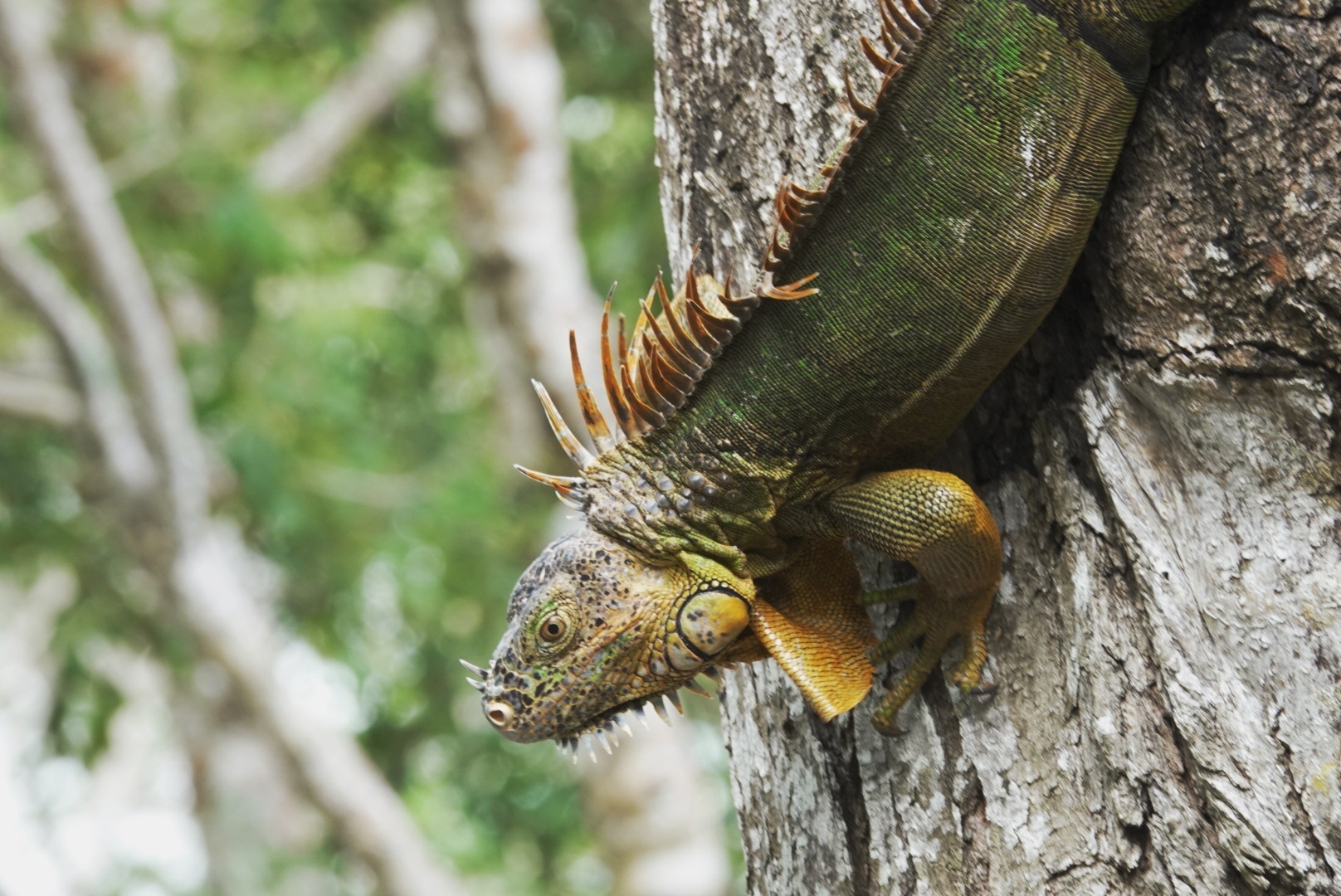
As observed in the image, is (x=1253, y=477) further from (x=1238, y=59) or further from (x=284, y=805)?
(x=284, y=805)

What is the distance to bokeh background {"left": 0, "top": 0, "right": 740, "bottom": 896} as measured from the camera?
6.67 metres

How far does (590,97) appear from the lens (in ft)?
30.6

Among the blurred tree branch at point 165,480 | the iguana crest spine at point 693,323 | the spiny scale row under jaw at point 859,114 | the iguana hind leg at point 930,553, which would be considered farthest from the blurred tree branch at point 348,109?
the iguana hind leg at point 930,553

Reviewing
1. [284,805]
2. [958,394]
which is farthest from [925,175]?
[284,805]

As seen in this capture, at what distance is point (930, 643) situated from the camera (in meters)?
2.20

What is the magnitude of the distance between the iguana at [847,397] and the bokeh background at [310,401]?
13.0ft

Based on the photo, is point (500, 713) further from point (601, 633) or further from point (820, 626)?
point (820, 626)

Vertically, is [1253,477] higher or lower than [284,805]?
higher

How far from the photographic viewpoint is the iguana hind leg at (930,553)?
2023mm

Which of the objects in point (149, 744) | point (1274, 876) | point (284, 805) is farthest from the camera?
point (149, 744)

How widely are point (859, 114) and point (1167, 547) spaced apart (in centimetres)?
87

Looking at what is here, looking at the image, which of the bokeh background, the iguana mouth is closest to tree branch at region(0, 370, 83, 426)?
the bokeh background

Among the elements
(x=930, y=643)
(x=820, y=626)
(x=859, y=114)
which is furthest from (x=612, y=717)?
(x=859, y=114)

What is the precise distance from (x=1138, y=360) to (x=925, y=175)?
18.3 inches
